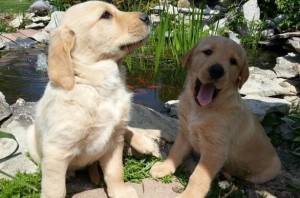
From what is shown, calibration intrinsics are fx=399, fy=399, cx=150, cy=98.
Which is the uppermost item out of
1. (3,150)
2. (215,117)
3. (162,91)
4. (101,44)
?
(101,44)

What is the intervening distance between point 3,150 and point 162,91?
2785 millimetres

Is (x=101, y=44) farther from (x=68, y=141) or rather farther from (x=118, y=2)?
(x=118, y=2)

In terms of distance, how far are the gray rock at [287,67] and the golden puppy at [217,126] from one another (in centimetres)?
327

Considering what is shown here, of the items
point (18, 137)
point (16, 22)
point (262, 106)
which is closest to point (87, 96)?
point (18, 137)

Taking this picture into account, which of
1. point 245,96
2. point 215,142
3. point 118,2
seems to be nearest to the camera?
point 215,142

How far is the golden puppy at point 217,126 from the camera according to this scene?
3090 millimetres

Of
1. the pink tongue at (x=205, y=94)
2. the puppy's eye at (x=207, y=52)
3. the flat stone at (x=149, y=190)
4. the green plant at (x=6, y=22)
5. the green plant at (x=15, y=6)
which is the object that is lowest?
the green plant at (x=15, y=6)

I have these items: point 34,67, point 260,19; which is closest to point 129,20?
point 34,67

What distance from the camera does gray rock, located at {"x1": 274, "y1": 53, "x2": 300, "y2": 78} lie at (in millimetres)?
6461

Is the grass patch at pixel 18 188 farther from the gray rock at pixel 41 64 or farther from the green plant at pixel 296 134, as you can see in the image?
the gray rock at pixel 41 64

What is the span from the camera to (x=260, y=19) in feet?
30.3

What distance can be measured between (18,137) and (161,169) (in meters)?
1.27

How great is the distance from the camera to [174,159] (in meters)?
3.42

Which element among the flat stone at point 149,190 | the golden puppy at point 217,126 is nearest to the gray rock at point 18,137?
the flat stone at point 149,190
